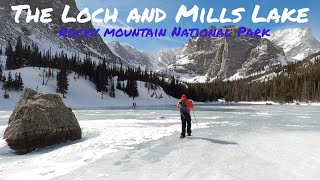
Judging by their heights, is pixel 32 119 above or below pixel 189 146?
above

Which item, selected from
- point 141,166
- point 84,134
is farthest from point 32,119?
point 141,166

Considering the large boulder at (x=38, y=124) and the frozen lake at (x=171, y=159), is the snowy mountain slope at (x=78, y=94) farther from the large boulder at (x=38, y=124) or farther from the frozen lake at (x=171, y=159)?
the frozen lake at (x=171, y=159)

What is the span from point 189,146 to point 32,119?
7935 millimetres

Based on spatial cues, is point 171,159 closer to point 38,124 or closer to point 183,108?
point 183,108

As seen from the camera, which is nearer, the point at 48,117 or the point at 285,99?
the point at 48,117

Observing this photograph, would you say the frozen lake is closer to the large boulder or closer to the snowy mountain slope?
the large boulder

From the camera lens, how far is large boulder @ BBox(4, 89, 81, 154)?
1591 cm

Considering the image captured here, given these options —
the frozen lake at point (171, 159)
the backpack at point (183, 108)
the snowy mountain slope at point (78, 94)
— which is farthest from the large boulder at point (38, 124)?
the snowy mountain slope at point (78, 94)

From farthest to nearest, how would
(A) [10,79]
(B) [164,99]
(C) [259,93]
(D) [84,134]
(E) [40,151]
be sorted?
(C) [259,93] → (B) [164,99] → (A) [10,79] → (D) [84,134] → (E) [40,151]

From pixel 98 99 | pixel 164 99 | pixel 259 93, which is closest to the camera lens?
pixel 98 99

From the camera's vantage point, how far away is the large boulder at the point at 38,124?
52.2ft

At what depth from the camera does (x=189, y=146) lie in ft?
52.2

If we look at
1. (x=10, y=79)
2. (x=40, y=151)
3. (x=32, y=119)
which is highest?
(x=10, y=79)

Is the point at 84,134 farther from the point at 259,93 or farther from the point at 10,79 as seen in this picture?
the point at 259,93
